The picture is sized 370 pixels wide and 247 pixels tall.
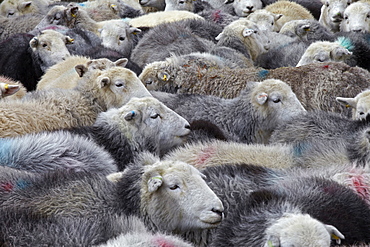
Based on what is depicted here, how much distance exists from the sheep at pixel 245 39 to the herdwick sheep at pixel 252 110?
7.32 ft

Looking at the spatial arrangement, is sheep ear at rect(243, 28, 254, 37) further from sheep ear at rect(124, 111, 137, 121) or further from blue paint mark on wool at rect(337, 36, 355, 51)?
sheep ear at rect(124, 111, 137, 121)

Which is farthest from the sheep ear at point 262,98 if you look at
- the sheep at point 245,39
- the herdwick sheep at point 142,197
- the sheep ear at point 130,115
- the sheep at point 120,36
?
the sheep at point 120,36

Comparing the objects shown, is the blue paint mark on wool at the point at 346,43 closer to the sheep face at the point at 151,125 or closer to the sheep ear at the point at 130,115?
the sheep face at the point at 151,125

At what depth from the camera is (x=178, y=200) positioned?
377cm

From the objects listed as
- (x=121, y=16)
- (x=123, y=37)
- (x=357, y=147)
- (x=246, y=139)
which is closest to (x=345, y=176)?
(x=357, y=147)

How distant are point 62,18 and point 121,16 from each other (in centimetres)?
251

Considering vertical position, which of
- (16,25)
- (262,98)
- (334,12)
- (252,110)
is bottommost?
(16,25)

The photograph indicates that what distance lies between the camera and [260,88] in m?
5.76

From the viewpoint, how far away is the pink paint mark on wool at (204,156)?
4.44 metres

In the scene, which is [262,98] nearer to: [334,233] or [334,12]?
[334,233]

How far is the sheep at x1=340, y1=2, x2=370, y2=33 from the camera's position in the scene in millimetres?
8781

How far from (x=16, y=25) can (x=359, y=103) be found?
5.84 metres

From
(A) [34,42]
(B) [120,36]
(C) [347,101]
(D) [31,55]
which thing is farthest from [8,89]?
(B) [120,36]

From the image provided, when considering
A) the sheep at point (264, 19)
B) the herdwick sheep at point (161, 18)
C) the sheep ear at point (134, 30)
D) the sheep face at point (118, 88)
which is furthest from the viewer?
the herdwick sheep at point (161, 18)
